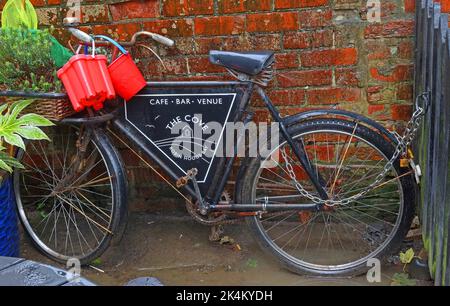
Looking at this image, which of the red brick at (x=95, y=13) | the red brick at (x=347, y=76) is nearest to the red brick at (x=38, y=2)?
the red brick at (x=95, y=13)

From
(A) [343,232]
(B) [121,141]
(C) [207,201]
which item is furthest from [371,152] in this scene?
(B) [121,141]

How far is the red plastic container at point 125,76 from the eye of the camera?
122 inches

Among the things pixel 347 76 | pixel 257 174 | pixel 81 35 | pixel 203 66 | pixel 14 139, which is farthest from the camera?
pixel 203 66

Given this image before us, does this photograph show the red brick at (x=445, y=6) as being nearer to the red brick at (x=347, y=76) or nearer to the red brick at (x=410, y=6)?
the red brick at (x=410, y=6)

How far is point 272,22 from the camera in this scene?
3398 millimetres

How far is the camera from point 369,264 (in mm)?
3184

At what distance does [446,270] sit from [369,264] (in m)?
0.76

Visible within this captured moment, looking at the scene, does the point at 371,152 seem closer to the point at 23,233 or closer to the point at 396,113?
the point at 396,113

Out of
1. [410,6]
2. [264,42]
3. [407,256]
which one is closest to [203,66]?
[264,42]

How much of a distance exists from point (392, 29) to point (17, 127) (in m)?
2.19

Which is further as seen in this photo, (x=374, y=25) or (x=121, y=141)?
(x=121, y=141)

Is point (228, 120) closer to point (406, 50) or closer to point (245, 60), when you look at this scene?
point (245, 60)

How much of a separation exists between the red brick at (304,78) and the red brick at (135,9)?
2.88 ft
